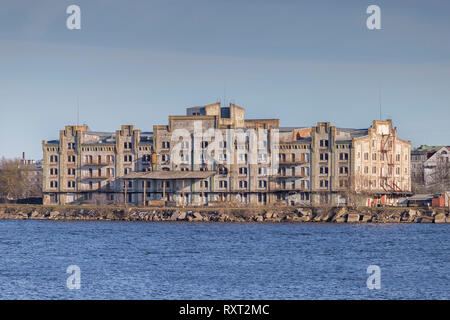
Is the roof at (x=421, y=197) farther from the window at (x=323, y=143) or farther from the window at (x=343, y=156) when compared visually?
the window at (x=323, y=143)

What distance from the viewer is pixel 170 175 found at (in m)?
125

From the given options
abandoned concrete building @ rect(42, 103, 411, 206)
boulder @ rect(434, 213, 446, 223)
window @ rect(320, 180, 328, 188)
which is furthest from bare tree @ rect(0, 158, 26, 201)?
boulder @ rect(434, 213, 446, 223)

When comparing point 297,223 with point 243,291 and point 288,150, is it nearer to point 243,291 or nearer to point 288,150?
point 288,150

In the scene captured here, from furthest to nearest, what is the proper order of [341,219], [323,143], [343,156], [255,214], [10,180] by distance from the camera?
[10,180], [323,143], [343,156], [255,214], [341,219]

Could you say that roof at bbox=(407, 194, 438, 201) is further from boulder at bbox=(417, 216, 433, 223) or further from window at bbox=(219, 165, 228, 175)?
window at bbox=(219, 165, 228, 175)

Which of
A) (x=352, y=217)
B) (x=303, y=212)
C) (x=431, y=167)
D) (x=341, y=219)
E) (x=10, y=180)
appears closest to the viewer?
(x=352, y=217)

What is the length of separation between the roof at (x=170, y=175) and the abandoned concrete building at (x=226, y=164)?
→ 139mm

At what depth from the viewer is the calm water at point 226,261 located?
4975 cm

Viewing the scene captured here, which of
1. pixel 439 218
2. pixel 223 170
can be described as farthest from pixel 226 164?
pixel 439 218

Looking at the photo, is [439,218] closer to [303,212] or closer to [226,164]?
[303,212]

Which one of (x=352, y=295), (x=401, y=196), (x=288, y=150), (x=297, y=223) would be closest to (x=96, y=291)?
(x=352, y=295)

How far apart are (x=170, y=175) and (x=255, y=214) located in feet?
49.4

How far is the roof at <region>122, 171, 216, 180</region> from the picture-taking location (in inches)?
4845

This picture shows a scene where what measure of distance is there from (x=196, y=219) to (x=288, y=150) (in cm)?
1674
